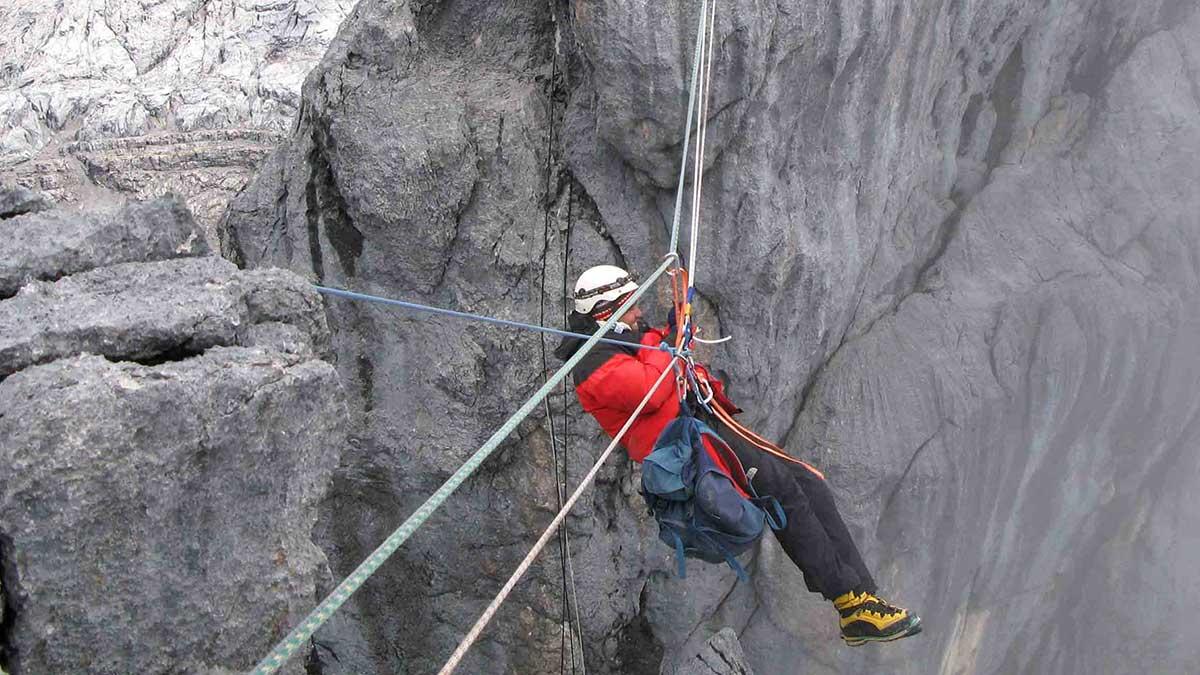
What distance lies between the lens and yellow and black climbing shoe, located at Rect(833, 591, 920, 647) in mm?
4379

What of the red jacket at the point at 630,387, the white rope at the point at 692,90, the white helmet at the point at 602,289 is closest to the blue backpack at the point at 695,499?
the red jacket at the point at 630,387

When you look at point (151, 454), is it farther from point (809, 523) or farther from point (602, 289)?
point (809, 523)

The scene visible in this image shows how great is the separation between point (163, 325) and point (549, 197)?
3.23m

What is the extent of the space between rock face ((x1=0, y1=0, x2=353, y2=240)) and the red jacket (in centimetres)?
581

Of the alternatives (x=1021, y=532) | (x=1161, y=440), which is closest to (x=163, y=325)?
(x=1021, y=532)

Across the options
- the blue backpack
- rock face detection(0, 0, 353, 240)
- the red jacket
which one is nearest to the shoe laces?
the blue backpack

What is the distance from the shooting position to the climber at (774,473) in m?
4.30

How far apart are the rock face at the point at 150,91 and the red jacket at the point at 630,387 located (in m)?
5.81

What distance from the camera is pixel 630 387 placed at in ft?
13.5

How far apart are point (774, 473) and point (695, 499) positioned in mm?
543

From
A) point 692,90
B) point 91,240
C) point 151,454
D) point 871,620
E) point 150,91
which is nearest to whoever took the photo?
point 151,454

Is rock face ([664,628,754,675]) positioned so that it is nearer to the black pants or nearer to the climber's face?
the black pants

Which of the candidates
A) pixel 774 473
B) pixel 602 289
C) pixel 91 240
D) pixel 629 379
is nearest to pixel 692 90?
pixel 602 289

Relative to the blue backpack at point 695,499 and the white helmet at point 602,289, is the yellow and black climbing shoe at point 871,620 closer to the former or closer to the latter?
the blue backpack at point 695,499
